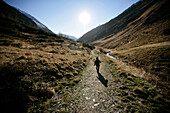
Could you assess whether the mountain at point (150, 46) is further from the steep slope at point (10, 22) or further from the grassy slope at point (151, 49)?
the steep slope at point (10, 22)

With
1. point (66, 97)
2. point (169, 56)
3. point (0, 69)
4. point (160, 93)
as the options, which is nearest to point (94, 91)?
point (66, 97)

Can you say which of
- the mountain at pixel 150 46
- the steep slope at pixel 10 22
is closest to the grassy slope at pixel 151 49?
the mountain at pixel 150 46

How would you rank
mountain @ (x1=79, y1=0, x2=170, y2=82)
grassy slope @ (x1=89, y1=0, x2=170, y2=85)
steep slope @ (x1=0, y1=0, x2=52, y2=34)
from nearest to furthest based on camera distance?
1. grassy slope @ (x1=89, y1=0, x2=170, y2=85)
2. mountain @ (x1=79, y1=0, x2=170, y2=82)
3. steep slope @ (x1=0, y1=0, x2=52, y2=34)

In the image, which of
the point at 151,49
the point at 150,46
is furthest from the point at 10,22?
the point at 150,46

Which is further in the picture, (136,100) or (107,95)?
(107,95)

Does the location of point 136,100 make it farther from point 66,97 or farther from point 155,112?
point 66,97

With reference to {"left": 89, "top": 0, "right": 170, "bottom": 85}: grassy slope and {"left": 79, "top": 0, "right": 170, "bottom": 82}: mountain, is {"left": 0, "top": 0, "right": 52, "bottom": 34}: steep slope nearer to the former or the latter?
{"left": 89, "top": 0, "right": 170, "bottom": 85}: grassy slope

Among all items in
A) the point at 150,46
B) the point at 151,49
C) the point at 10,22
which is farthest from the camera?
the point at 10,22

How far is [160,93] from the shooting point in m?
6.27

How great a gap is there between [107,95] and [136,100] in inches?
100

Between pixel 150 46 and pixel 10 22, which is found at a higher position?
pixel 10 22

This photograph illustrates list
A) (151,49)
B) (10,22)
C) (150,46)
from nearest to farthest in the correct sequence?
(151,49) < (150,46) < (10,22)

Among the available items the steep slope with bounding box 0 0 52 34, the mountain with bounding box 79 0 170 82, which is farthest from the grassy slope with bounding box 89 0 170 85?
the steep slope with bounding box 0 0 52 34

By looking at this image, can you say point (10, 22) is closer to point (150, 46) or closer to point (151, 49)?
point (151, 49)
